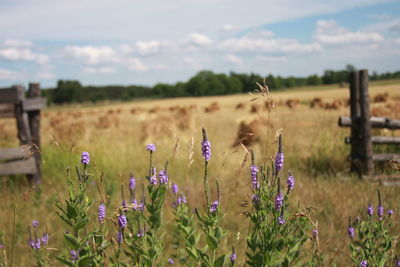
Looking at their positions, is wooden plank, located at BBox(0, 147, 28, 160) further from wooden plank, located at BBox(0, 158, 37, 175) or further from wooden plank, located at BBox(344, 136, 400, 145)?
wooden plank, located at BBox(344, 136, 400, 145)

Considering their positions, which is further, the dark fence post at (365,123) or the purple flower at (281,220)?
the dark fence post at (365,123)

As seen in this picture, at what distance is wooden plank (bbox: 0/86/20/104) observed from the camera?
7.38 metres

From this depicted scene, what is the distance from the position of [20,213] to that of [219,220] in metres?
4.29

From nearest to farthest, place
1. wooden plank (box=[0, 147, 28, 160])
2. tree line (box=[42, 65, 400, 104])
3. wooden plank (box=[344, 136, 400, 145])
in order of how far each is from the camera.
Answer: wooden plank (box=[0, 147, 28, 160]) → wooden plank (box=[344, 136, 400, 145]) → tree line (box=[42, 65, 400, 104])

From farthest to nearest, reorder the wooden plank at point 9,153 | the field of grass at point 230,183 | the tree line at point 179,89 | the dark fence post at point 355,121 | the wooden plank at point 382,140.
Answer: the tree line at point 179,89 < the wooden plank at point 382,140 < the dark fence post at point 355,121 < the wooden plank at point 9,153 < the field of grass at point 230,183

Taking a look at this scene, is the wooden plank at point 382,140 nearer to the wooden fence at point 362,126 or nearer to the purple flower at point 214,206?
the wooden fence at point 362,126

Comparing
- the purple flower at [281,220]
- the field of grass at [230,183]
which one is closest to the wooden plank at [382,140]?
Result: the field of grass at [230,183]

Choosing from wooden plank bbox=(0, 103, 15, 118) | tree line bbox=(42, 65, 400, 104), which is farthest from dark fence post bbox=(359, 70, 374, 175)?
tree line bbox=(42, 65, 400, 104)

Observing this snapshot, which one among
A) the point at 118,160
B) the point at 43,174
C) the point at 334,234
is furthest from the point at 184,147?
the point at 334,234

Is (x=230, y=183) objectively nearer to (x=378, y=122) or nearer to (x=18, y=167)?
(x=378, y=122)

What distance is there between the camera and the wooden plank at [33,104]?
738cm

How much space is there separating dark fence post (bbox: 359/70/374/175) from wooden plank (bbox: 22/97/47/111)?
5532 millimetres

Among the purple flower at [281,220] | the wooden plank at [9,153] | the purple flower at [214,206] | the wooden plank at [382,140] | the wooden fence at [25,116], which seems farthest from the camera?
the wooden plank at [382,140]

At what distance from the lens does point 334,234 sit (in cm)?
442
